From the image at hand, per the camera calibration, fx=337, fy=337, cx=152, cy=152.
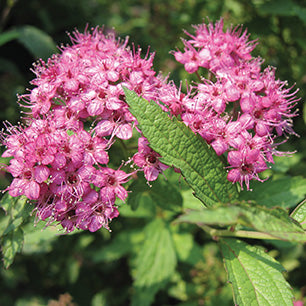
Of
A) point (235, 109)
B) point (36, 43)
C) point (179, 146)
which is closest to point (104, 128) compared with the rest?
point (179, 146)

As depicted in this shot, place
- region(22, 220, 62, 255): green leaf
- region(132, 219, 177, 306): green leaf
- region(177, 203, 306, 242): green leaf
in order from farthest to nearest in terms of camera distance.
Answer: region(132, 219, 177, 306): green leaf → region(22, 220, 62, 255): green leaf → region(177, 203, 306, 242): green leaf

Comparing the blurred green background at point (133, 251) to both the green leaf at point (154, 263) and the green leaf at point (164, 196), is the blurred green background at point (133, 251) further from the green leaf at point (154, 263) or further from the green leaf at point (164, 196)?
the green leaf at point (164, 196)

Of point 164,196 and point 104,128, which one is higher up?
point 104,128

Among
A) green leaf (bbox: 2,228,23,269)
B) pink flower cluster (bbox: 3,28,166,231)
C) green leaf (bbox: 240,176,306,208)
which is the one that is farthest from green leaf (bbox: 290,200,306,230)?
green leaf (bbox: 2,228,23,269)

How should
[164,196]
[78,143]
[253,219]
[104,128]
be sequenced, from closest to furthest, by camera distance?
[253,219], [78,143], [104,128], [164,196]

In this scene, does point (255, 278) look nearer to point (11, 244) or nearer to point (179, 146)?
point (179, 146)

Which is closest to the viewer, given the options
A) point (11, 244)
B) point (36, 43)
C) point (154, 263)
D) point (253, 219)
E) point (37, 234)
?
point (253, 219)

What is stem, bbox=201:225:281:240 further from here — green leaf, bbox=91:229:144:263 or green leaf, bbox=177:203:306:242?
green leaf, bbox=91:229:144:263

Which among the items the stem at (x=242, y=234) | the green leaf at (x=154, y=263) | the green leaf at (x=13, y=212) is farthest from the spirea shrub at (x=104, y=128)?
the green leaf at (x=154, y=263)
